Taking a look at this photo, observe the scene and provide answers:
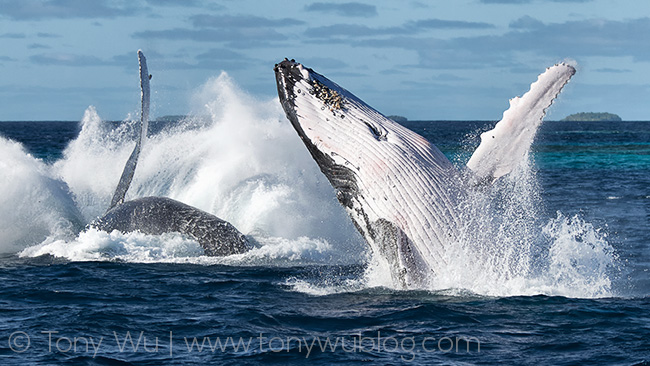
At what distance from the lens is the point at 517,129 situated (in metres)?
9.02

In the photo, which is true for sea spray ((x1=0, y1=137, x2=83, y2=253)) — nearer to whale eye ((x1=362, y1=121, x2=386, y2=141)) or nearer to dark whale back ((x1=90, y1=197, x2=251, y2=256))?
dark whale back ((x1=90, y1=197, x2=251, y2=256))

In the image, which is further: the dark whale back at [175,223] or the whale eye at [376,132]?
the dark whale back at [175,223]

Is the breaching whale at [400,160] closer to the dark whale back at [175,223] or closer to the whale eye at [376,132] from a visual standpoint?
the whale eye at [376,132]

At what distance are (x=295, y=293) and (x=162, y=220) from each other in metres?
5.47

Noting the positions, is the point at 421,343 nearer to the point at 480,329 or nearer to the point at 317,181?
the point at 480,329

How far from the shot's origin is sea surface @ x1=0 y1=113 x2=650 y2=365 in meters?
8.05

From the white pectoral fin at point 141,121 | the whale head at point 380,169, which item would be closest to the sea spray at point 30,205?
the white pectoral fin at point 141,121

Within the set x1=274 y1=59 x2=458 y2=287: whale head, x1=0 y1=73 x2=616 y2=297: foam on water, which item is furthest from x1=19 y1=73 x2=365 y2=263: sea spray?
x1=274 y1=59 x2=458 y2=287: whale head

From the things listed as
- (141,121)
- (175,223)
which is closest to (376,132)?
(175,223)

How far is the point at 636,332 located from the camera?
27.9ft

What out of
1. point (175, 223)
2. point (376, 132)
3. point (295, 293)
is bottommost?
point (295, 293)

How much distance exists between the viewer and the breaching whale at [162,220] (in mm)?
14844

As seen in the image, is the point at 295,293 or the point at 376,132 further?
the point at 295,293

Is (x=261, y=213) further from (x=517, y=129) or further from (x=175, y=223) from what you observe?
(x=517, y=129)
